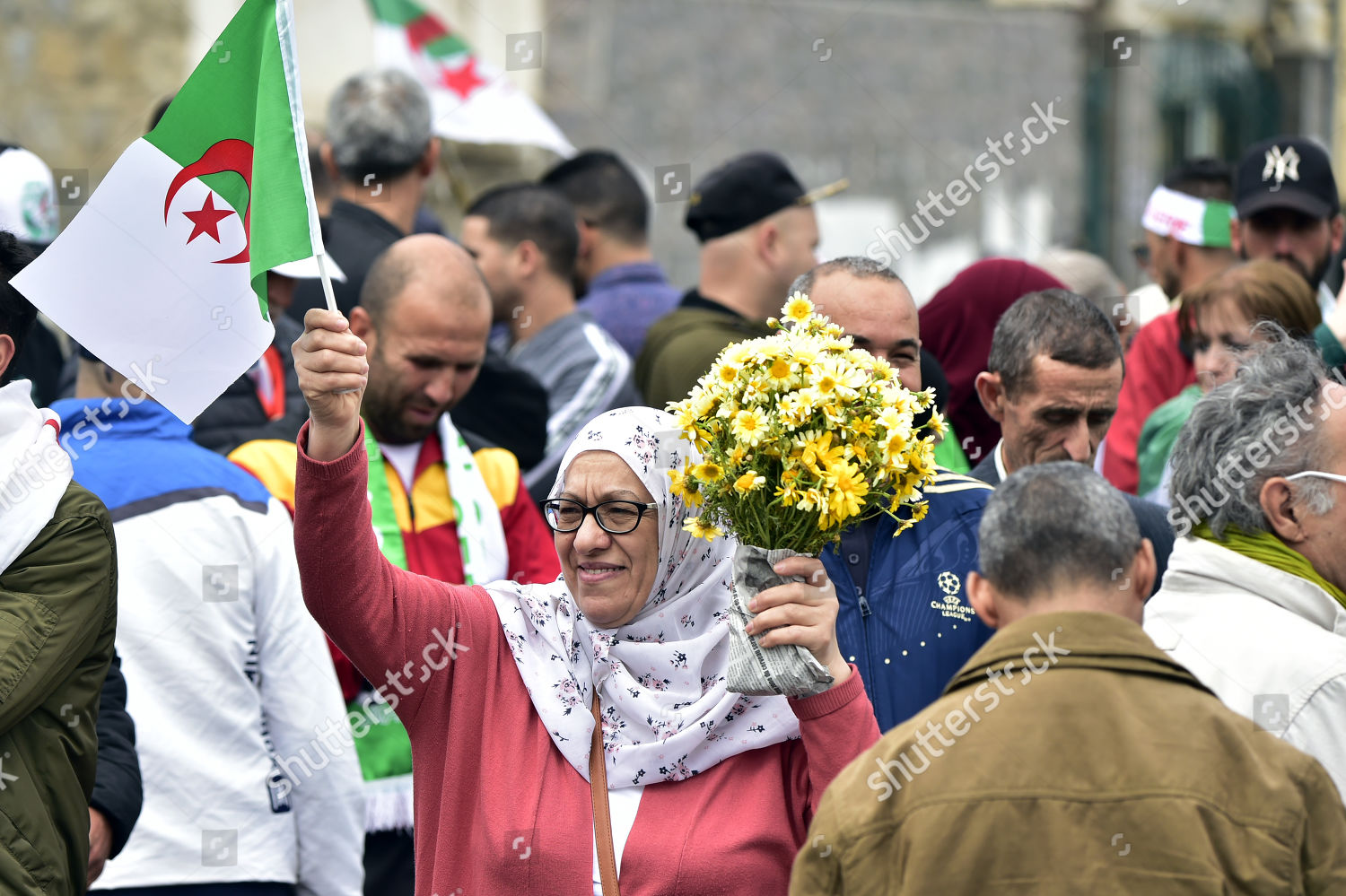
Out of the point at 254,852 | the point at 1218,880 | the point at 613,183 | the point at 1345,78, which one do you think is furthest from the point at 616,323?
the point at 1345,78

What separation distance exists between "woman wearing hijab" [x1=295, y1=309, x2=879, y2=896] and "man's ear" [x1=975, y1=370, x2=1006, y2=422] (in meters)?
1.15

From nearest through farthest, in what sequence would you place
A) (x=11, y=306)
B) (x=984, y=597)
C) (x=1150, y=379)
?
(x=984, y=597) < (x=11, y=306) < (x=1150, y=379)

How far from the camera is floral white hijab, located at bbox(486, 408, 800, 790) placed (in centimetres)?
327

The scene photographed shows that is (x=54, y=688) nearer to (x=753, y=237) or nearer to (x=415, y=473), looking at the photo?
(x=415, y=473)

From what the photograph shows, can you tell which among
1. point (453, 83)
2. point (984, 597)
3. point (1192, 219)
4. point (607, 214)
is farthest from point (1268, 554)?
point (453, 83)

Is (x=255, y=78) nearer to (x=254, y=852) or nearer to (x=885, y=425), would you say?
(x=885, y=425)

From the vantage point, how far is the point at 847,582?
3645 mm

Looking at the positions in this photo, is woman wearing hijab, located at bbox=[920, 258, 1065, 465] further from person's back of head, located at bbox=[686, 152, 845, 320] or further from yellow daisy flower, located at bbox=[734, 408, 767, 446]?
yellow daisy flower, located at bbox=[734, 408, 767, 446]

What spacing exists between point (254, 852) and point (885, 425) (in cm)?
208

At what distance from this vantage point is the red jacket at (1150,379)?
19.2 feet

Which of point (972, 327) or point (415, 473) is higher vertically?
point (972, 327)

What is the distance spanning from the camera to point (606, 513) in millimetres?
3393

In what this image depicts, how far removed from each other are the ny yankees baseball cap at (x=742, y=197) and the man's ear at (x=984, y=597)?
336 centimetres

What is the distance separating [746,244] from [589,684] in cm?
292
